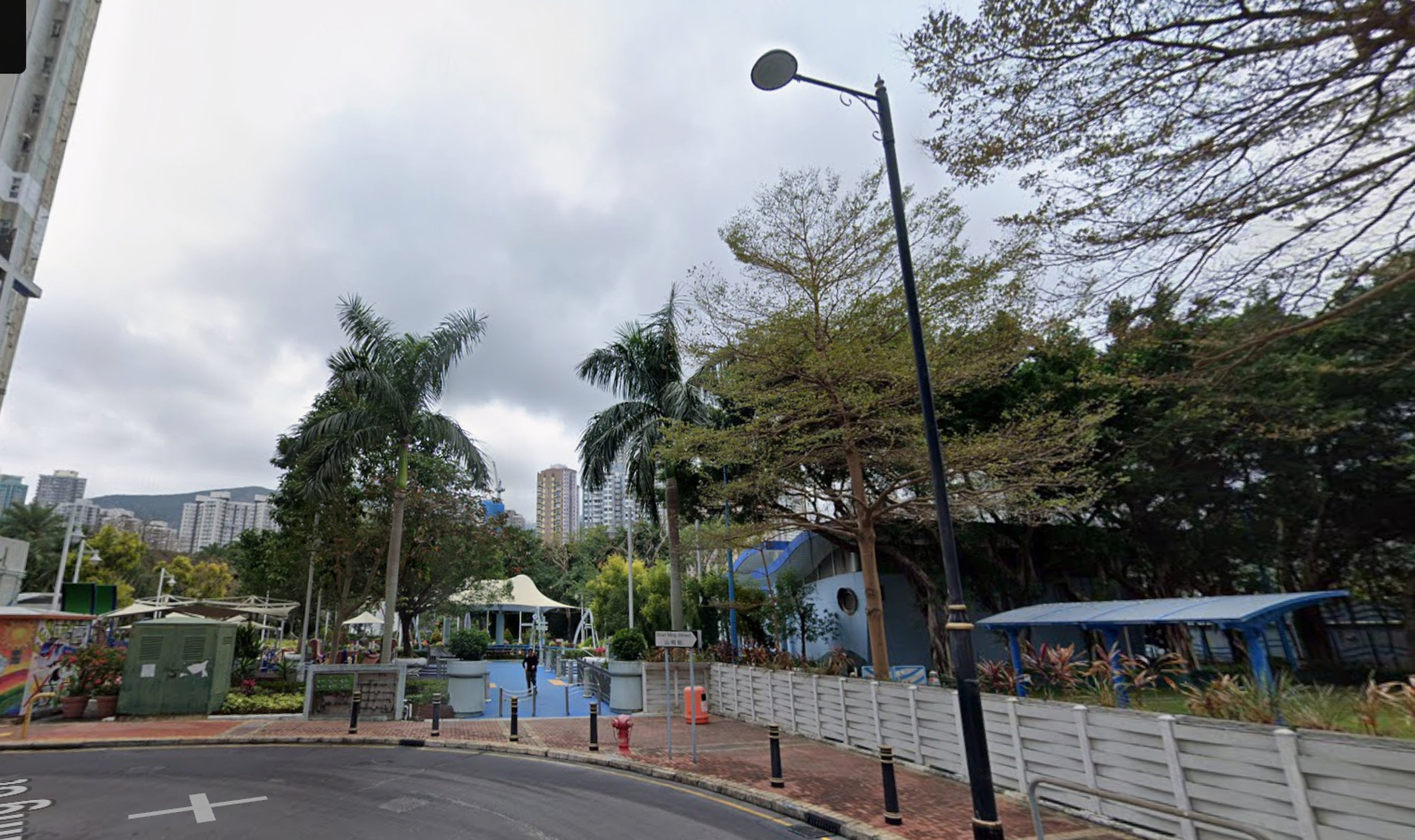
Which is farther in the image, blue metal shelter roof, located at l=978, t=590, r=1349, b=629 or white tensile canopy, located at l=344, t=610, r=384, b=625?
white tensile canopy, located at l=344, t=610, r=384, b=625

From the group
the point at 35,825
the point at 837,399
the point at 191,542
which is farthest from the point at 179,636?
the point at 191,542

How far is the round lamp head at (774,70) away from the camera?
7.75m

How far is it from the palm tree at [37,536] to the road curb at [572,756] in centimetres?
4756

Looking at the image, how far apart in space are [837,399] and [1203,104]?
8627 millimetres

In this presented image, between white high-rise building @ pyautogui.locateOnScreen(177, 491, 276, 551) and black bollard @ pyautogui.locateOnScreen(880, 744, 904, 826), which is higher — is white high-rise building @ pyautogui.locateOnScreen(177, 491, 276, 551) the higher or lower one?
the higher one

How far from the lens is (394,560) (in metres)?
19.4

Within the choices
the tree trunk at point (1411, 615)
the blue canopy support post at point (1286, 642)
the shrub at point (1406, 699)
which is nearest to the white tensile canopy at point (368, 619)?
the blue canopy support post at point (1286, 642)

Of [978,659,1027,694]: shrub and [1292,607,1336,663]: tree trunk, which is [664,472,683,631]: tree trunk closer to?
[978,659,1027,694]: shrub

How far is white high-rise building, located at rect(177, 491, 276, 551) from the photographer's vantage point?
153 m

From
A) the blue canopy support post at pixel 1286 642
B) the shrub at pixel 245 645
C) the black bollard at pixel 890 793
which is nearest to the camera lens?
the black bollard at pixel 890 793

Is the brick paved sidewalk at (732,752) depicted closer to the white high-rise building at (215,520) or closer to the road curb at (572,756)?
the road curb at (572,756)

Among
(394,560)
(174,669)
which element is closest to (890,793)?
(394,560)

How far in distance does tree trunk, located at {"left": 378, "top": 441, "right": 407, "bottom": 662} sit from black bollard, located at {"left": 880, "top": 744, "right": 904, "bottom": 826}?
14.8 m

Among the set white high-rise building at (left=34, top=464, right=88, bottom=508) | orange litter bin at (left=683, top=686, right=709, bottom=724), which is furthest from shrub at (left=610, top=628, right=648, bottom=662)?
white high-rise building at (left=34, top=464, right=88, bottom=508)
